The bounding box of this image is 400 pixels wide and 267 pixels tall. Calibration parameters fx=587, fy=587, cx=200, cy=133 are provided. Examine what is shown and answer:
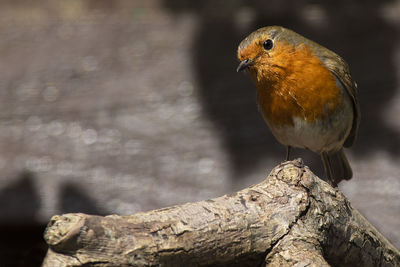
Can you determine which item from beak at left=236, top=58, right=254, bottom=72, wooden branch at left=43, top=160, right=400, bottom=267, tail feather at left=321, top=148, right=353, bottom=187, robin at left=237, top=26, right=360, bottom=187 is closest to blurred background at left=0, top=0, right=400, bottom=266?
tail feather at left=321, top=148, right=353, bottom=187

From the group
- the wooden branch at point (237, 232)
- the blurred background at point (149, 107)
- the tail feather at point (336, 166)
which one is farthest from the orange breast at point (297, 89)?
the wooden branch at point (237, 232)

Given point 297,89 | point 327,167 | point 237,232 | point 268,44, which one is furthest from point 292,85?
point 237,232

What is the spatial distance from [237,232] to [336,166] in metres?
1.77

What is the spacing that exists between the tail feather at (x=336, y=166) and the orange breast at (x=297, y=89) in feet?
1.31

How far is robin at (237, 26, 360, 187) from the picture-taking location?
Result: 2.67 metres

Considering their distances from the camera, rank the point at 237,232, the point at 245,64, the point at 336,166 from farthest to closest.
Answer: the point at 336,166 → the point at 245,64 → the point at 237,232

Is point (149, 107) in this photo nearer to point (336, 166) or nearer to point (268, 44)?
point (268, 44)

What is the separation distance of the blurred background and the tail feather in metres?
0.04

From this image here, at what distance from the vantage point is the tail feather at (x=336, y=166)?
297 cm

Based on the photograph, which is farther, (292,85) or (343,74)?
(343,74)

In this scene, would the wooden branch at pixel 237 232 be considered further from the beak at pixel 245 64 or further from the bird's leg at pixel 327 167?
the bird's leg at pixel 327 167

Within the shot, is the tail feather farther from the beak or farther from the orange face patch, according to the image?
the beak

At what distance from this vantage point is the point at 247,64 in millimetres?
2650

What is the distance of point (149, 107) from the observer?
9.50ft
